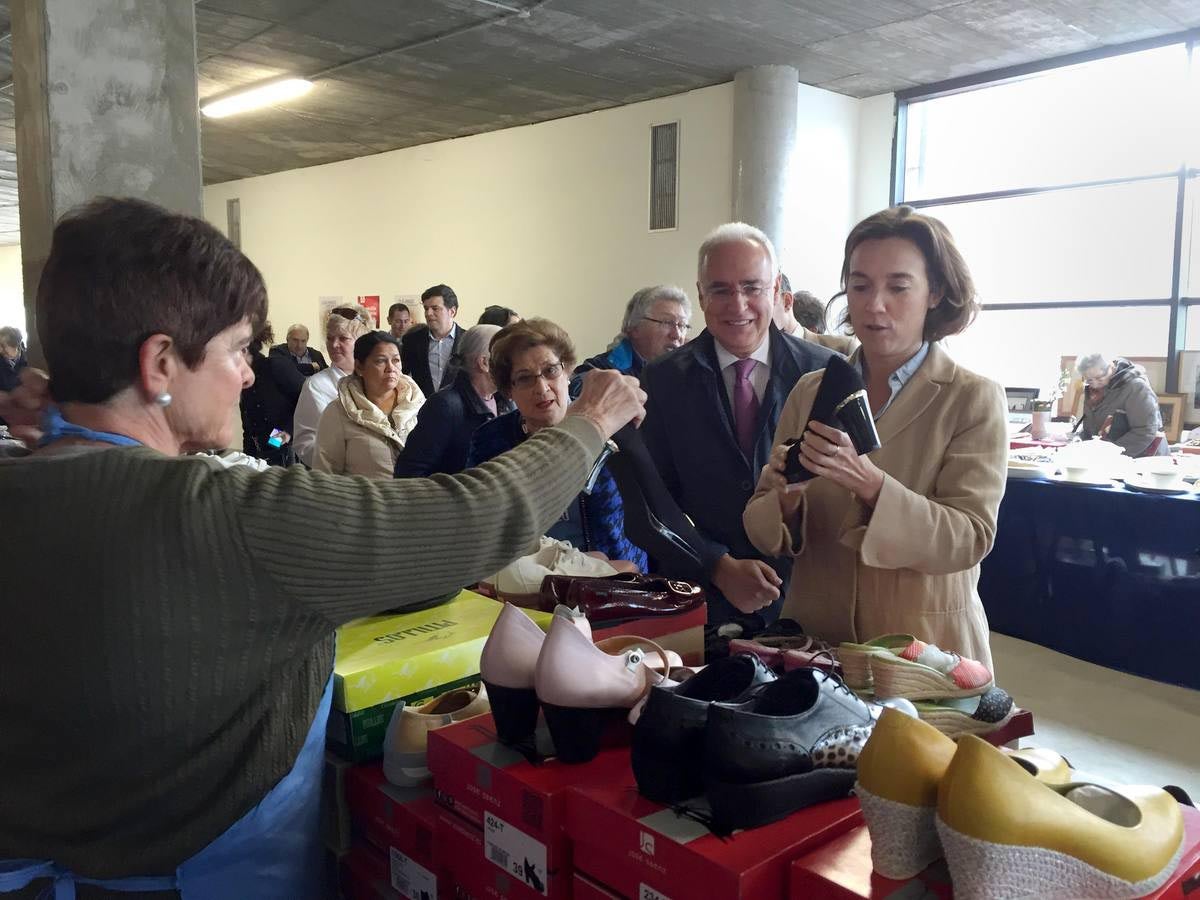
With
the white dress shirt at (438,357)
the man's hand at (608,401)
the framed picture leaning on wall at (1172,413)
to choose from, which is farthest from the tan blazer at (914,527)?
the framed picture leaning on wall at (1172,413)

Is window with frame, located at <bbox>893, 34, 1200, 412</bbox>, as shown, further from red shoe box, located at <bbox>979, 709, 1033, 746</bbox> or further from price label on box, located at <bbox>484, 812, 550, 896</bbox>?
price label on box, located at <bbox>484, 812, 550, 896</bbox>

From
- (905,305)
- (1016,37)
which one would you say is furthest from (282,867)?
(1016,37)

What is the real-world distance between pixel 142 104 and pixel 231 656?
145 inches

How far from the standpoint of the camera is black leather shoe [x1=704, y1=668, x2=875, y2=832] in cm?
92

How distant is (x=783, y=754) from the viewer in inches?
37.2

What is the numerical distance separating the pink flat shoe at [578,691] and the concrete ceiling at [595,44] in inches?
229

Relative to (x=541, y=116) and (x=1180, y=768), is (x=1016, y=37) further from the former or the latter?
(x=1180, y=768)

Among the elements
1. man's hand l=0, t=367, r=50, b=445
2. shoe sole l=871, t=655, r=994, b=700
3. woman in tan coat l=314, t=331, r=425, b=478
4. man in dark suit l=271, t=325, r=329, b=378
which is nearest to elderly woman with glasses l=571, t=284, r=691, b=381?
woman in tan coat l=314, t=331, r=425, b=478

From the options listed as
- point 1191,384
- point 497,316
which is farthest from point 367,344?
point 1191,384

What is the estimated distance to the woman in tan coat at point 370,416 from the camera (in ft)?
12.8

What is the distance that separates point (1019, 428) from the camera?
728cm

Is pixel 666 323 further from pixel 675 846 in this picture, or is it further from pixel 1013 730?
pixel 675 846

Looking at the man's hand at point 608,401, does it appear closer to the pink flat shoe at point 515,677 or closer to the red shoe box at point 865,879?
the pink flat shoe at point 515,677

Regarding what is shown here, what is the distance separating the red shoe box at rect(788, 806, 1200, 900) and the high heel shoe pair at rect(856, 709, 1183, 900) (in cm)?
1
